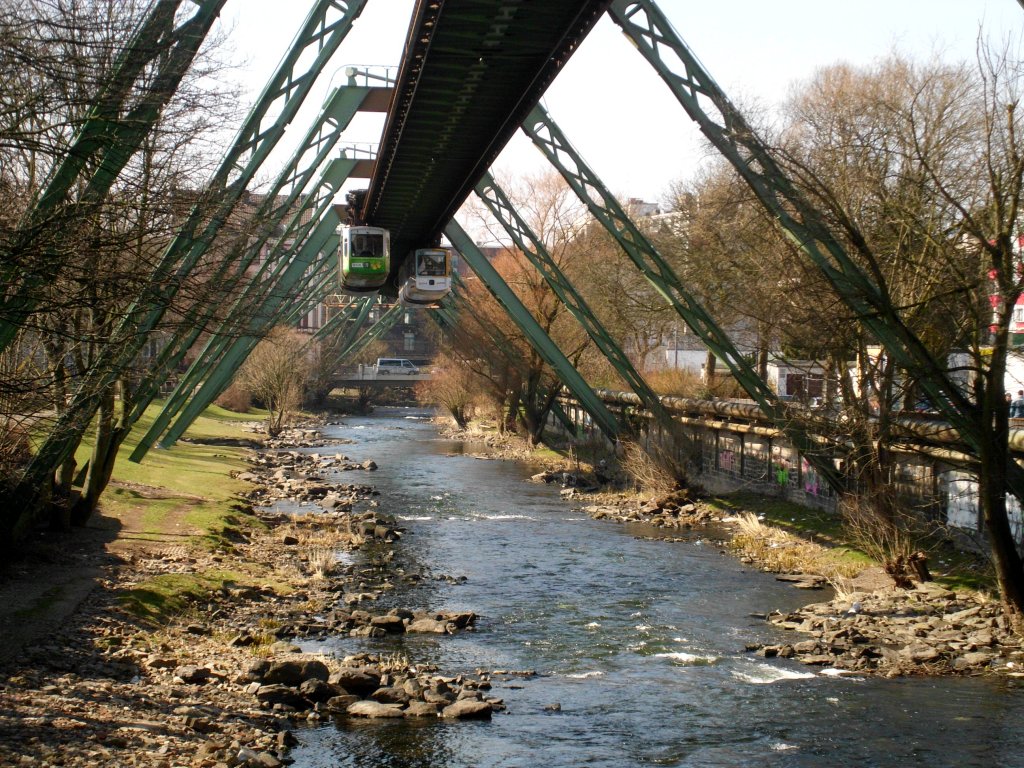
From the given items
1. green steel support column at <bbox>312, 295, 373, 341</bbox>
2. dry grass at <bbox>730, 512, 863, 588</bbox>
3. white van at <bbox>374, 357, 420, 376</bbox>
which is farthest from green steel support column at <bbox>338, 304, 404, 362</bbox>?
dry grass at <bbox>730, 512, 863, 588</bbox>

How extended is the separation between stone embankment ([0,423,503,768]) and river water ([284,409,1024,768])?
50cm

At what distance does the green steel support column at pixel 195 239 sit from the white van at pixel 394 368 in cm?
7681

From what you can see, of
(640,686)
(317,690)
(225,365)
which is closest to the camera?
(317,690)

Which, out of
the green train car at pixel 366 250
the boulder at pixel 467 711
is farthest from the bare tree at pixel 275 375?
the boulder at pixel 467 711

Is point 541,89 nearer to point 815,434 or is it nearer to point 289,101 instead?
point 289,101

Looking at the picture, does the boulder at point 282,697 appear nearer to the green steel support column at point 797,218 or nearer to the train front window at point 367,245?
the green steel support column at point 797,218

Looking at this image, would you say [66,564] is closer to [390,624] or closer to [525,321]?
[390,624]

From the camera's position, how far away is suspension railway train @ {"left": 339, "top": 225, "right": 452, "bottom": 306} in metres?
36.5

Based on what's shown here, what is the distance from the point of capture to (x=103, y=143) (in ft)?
33.6

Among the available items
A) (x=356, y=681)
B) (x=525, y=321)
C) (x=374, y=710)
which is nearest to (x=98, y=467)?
(x=356, y=681)

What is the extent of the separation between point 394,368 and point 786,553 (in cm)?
8030

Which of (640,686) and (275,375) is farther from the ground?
(275,375)

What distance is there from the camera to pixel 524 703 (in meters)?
13.3

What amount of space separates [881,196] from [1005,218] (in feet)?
8.03
